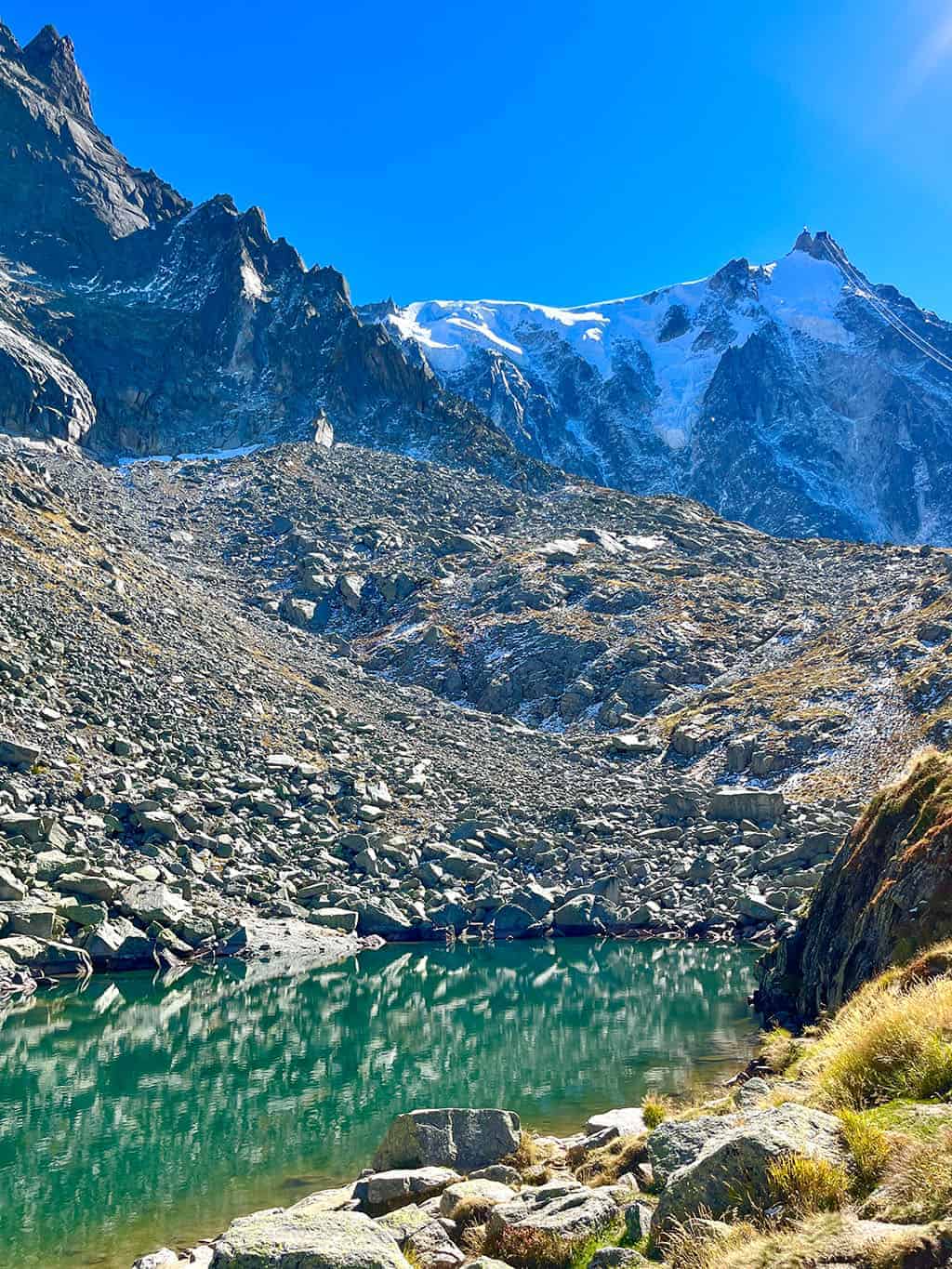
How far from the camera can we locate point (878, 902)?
19609mm

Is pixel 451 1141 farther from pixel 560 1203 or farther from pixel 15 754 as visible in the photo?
pixel 15 754

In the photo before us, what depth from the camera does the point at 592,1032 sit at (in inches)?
1128

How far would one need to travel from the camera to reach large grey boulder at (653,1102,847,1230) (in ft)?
23.9

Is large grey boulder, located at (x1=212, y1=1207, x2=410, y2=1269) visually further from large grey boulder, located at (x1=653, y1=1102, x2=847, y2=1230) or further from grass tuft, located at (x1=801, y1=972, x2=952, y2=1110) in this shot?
grass tuft, located at (x1=801, y1=972, x2=952, y2=1110)

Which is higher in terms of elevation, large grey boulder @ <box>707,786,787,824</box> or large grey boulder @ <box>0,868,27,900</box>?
large grey boulder @ <box>707,786,787,824</box>

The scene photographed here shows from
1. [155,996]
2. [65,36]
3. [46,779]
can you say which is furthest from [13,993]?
[65,36]

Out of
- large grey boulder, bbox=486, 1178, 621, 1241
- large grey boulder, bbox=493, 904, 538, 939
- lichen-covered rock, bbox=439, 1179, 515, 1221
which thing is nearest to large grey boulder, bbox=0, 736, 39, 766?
large grey boulder, bbox=493, 904, 538, 939

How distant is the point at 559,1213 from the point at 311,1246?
262 centimetres

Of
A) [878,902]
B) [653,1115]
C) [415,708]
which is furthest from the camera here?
[415,708]

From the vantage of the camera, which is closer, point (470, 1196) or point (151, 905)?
point (470, 1196)

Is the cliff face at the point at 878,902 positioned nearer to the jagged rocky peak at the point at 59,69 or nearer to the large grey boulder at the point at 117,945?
the large grey boulder at the point at 117,945

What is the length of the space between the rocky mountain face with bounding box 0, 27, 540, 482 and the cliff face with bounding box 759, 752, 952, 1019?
303 ft

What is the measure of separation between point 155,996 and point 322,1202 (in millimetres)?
20891

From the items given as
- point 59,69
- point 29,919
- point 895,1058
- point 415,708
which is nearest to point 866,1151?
point 895,1058
